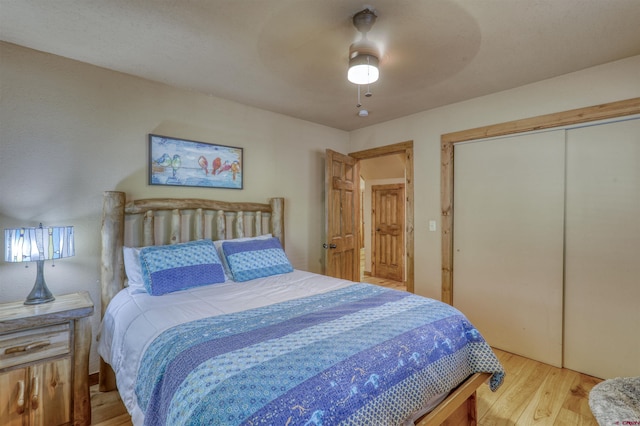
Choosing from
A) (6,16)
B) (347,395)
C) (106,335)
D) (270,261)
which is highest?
(6,16)

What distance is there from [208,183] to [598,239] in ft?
11.0

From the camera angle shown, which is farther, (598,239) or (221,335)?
(598,239)

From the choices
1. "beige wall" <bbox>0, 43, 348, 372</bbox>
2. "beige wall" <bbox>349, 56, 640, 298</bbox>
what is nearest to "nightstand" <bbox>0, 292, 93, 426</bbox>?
"beige wall" <bbox>0, 43, 348, 372</bbox>

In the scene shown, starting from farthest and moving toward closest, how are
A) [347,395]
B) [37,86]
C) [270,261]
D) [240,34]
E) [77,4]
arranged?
[270,261]
[37,86]
[240,34]
[77,4]
[347,395]

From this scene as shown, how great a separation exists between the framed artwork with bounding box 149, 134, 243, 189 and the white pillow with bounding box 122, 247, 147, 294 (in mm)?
634

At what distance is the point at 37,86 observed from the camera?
6.75ft

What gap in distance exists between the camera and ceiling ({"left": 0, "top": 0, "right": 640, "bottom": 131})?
162 centimetres

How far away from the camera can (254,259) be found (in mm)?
2539

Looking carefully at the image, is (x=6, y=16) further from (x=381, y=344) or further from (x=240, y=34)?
(x=381, y=344)

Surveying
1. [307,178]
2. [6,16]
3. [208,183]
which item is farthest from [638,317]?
[6,16]

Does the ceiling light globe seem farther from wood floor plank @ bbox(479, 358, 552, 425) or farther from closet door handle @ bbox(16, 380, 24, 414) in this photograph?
closet door handle @ bbox(16, 380, 24, 414)

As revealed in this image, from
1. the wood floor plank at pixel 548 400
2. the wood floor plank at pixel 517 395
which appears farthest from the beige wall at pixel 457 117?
the wood floor plank at pixel 548 400

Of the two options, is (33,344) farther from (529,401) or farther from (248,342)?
(529,401)

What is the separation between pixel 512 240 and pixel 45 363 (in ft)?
11.8
